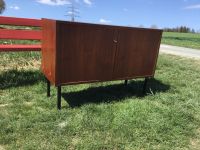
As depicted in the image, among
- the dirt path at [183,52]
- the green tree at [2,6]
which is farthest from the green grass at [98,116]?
the green tree at [2,6]

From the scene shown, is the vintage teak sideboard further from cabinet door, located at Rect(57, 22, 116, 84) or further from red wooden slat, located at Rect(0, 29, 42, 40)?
red wooden slat, located at Rect(0, 29, 42, 40)

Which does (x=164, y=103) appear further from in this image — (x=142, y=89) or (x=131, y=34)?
(x=131, y=34)

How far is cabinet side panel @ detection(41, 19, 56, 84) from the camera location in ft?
12.4

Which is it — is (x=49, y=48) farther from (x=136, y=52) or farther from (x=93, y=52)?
(x=136, y=52)

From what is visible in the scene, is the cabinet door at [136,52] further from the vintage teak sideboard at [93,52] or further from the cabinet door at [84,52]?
the cabinet door at [84,52]

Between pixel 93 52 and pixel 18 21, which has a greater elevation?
pixel 18 21

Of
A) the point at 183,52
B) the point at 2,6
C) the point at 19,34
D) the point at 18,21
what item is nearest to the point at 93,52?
the point at 19,34

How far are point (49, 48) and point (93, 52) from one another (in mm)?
686

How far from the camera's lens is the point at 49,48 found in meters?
4.07

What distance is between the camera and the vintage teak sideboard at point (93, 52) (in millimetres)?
3803

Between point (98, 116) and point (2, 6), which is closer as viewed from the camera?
point (98, 116)

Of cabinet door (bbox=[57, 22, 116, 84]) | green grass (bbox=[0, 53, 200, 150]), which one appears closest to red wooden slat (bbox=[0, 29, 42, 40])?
green grass (bbox=[0, 53, 200, 150])

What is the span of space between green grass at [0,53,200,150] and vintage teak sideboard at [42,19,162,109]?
42cm

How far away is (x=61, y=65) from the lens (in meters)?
3.87
